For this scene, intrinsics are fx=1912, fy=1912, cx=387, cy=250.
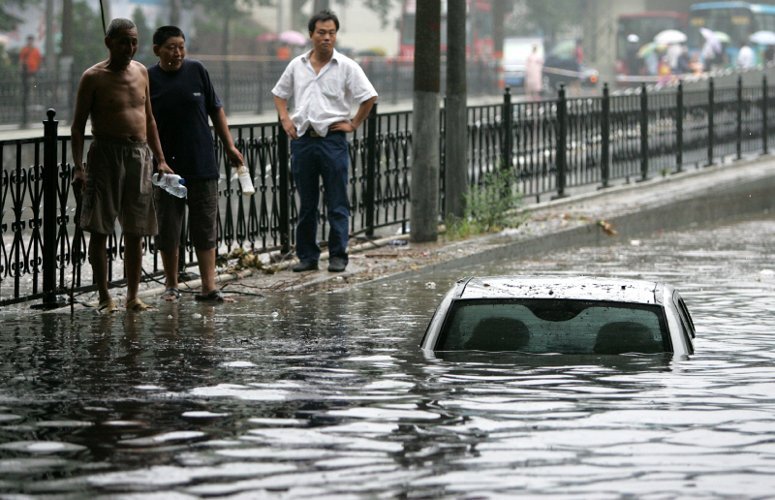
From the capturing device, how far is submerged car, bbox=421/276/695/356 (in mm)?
9281

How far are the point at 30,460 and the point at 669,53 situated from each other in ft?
221

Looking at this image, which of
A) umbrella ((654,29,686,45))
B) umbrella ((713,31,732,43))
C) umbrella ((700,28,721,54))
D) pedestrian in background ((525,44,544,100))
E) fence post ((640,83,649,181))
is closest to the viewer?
fence post ((640,83,649,181))

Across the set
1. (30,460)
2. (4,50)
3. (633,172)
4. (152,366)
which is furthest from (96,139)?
(4,50)

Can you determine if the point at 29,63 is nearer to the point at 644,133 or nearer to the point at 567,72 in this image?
the point at 644,133

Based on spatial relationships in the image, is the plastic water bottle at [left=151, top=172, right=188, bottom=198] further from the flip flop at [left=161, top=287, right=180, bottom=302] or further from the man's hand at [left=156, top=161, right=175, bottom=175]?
the flip flop at [left=161, top=287, right=180, bottom=302]

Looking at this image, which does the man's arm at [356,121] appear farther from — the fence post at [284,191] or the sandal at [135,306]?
the sandal at [135,306]

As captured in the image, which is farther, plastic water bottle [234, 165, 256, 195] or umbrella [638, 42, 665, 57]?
umbrella [638, 42, 665, 57]

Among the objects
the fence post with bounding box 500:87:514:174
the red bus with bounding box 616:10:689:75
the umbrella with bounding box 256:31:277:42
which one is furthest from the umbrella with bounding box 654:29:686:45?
the fence post with bounding box 500:87:514:174

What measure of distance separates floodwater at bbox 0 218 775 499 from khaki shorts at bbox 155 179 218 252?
455 mm

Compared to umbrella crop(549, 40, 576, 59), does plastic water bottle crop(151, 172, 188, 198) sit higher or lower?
lower

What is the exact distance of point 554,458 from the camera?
7.20m

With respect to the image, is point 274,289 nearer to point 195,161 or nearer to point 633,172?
point 195,161

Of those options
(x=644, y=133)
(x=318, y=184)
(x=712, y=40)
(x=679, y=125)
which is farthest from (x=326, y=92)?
(x=712, y=40)

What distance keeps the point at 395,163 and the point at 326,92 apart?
3.56 metres
